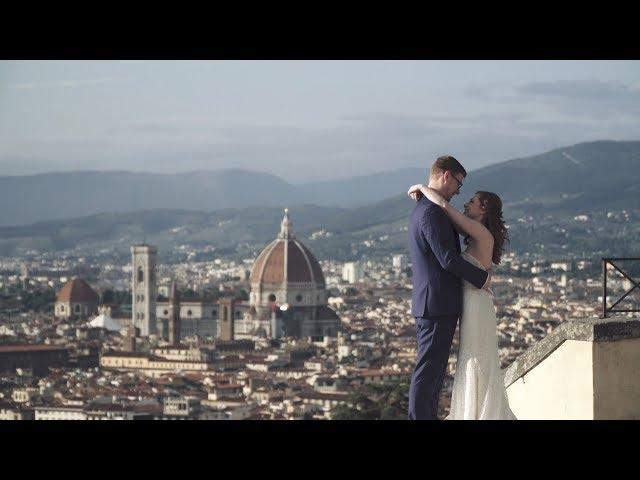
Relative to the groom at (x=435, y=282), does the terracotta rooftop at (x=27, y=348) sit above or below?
above

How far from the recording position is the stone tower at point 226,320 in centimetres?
6869

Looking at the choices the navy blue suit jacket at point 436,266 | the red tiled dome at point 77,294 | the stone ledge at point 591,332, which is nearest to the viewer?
the navy blue suit jacket at point 436,266

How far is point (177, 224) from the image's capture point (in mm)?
129250

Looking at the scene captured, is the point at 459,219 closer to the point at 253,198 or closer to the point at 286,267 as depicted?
the point at 286,267

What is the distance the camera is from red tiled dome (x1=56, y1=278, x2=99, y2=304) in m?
77.5

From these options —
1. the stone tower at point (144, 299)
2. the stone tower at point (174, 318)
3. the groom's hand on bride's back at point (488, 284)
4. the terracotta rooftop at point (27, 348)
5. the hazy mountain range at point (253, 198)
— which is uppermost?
the hazy mountain range at point (253, 198)

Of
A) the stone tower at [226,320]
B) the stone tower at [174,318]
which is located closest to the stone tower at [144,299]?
the stone tower at [174,318]

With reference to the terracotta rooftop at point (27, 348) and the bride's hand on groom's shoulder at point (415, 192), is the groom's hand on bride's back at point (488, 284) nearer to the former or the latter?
the bride's hand on groom's shoulder at point (415, 192)

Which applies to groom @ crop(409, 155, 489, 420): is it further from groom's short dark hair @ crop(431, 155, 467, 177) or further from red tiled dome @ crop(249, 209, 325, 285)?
red tiled dome @ crop(249, 209, 325, 285)

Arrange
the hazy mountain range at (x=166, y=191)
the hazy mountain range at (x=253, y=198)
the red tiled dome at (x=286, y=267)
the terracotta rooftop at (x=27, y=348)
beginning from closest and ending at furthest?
the terracotta rooftop at (x=27, y=348), the red tiled dome at (x=286, y=267), the hazy mountain range at (x=253, y=198), the hazy mountain range at (x=166, y=191)

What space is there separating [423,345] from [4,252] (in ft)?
379

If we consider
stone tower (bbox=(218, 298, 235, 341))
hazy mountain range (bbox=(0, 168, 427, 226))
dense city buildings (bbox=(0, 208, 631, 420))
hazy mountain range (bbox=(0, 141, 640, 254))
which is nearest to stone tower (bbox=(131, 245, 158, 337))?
dense city buildings (bbox=(0, 208, 631, 420))

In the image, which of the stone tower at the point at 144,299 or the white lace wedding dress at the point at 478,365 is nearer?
the white lace wedding dress at the point at 478,365

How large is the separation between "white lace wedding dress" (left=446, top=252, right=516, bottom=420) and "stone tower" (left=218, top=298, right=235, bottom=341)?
2540 inches
